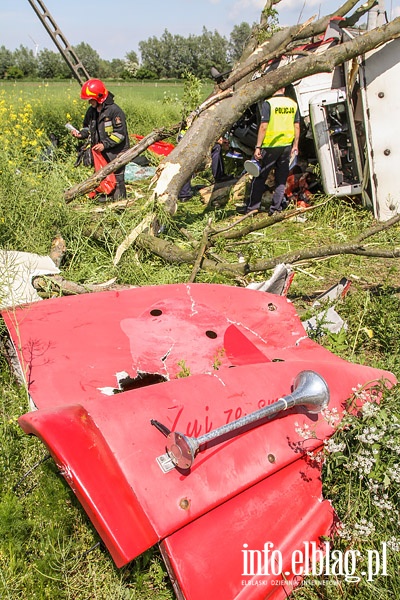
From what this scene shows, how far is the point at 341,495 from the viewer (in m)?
2.10

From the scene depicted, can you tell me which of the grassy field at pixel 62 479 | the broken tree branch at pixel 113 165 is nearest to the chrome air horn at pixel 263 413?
the grassy field at pixel 62 479

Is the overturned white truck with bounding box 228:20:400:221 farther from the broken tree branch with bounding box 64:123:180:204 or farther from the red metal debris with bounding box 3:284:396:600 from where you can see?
the red metal debris with bounding box 3:284:396:600

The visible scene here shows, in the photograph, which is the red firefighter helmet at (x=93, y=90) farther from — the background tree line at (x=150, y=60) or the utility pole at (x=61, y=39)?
the background tree line at (x=150, y=60)

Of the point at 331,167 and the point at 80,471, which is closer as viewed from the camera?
the point at 80,471

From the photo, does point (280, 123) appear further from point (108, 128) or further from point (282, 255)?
point (282, 255)

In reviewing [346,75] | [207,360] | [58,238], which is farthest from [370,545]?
[346,75]

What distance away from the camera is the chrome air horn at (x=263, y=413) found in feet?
5.09

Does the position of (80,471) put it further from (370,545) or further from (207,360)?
(370,545)

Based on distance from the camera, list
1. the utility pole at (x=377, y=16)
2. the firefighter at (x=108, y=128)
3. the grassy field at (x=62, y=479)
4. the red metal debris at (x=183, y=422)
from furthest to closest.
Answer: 1. the utility pole at (x=377, y=16)
2. the firefighter at (x=108, y=128)
3. the grassy field at (x=62, y=479)
4. the red metal debris at (x=183, y=422)

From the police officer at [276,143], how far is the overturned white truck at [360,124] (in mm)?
346

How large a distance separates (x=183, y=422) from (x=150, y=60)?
274 feet

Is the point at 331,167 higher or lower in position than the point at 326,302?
lower

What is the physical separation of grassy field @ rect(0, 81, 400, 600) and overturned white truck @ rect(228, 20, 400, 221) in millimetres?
796

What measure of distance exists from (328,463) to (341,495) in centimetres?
22
